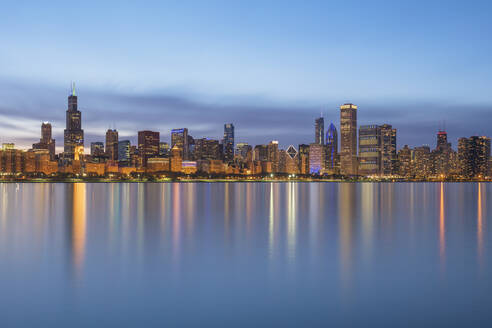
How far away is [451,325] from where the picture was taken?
42.7ft

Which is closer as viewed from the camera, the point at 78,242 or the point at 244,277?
the point at 244,277

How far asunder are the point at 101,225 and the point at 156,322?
26122mm

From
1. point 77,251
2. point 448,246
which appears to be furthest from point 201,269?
point 448,246

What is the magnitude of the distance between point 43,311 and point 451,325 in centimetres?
1261

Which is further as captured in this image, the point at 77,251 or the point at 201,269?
the point at 77,251

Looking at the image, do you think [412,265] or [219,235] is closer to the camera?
[412,265]

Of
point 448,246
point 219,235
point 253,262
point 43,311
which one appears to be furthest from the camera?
point 219,235

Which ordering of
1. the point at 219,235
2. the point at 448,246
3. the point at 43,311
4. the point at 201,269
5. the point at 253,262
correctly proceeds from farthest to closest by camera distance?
the point at 219,235 → the point at 448,246 → the point at 253,262 → the point at 201,269 → the point at 43,311

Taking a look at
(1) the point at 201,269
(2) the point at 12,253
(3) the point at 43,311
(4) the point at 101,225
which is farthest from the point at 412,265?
(4) the point at 101,225

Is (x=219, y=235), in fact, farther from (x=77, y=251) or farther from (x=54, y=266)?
(x=54, y=266)

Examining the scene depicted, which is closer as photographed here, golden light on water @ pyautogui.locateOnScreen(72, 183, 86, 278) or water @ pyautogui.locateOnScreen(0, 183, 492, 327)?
water @ pyautogui.locateOnScreen(0, 183, 492, 327)

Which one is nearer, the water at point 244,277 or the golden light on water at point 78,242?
the water at point 244,277

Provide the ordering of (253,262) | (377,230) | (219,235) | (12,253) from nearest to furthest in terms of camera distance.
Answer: (253,262) < (12,253) < (219,235) < (377,230)

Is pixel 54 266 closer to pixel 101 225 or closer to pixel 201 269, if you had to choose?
pixel 201 269
